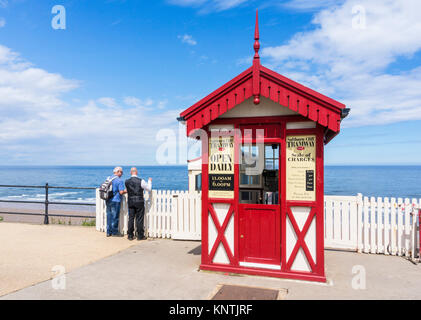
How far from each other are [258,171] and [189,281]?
3.05 metres

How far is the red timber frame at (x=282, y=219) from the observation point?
17.3 feet

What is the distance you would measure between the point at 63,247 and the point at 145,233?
214cm

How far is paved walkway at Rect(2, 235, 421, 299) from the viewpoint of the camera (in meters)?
4.59

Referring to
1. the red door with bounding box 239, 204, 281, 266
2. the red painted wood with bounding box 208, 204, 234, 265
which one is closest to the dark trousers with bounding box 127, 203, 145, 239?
the red painted wood with bounding box 208, 204, 234, 265

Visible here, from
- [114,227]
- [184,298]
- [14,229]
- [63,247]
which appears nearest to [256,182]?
[184,298]

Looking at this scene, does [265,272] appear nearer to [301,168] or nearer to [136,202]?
[301,168]

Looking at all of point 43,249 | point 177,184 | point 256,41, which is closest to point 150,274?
point 43,249

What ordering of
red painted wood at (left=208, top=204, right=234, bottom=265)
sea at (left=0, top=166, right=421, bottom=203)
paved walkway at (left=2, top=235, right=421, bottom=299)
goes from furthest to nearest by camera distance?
sea at (left=0, top=166, right=421, bottom=203), red painted wood at (left=208, top=204, right=234, bottom=265), paved walkway at (left=2, top=235, right=421, bottom=299)

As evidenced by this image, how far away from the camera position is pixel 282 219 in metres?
5.48

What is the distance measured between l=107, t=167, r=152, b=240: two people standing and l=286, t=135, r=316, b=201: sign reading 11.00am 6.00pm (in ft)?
13.4

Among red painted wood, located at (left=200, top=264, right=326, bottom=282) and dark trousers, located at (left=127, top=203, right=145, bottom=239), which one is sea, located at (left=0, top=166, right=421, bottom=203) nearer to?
dark trousers, located at (left=127, top=203, right=145, bottom=239)

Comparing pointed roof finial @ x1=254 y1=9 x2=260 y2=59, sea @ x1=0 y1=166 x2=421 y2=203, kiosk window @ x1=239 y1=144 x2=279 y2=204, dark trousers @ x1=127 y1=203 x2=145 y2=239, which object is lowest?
sea @ x1=0 y1=166 x2=421 y2=203

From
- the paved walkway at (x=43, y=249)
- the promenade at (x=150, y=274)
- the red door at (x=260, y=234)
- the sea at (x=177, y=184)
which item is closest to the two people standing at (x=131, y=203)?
the paved walkway at (x=43, y=249)

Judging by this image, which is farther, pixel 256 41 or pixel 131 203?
pixel 131 203
